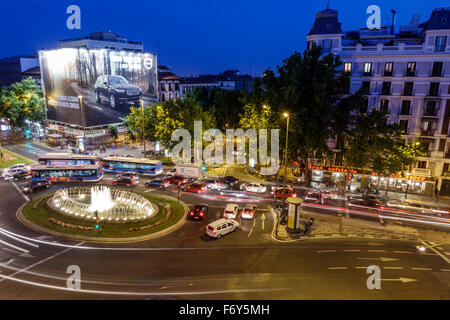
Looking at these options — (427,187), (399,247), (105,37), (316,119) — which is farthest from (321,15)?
(105,37)

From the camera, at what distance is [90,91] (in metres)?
60.3

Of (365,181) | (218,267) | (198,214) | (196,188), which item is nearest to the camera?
(218,267)

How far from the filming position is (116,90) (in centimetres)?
6356

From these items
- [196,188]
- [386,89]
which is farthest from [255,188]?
[386,89]

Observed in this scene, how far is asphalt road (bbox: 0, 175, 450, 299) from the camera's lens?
1744cm

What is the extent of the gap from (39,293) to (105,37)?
8579cm

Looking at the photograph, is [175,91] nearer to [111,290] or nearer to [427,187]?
[427,187]

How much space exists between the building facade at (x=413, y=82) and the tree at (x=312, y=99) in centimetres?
528

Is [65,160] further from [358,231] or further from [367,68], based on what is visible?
[367,68]

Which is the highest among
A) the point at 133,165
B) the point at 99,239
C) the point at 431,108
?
the point at 431,108

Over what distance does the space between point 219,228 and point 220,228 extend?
4.4 inches

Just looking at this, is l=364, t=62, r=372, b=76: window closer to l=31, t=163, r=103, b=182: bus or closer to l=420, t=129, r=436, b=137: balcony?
l=420, t=129, r=436, b=137: balcony

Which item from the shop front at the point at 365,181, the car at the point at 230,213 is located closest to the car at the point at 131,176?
the car at the point at 230,213

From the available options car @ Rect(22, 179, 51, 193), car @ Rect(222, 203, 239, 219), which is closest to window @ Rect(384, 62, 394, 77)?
car @ Rect(222, 203, 239, 219)
